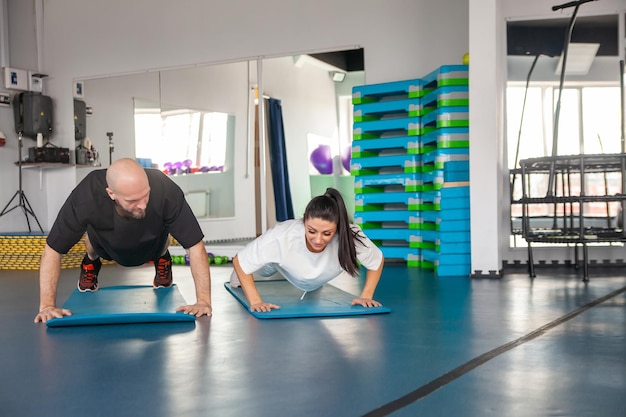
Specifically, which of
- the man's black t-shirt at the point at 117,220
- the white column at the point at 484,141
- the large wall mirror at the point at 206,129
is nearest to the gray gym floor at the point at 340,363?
the man's black t-shirt at the point at 117,220

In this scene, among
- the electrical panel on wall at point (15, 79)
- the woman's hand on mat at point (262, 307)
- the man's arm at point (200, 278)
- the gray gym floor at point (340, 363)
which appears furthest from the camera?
the electrical panel on wall at point (15, 79)

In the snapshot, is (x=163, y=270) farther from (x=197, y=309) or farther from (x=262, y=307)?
(x=262, y=307)

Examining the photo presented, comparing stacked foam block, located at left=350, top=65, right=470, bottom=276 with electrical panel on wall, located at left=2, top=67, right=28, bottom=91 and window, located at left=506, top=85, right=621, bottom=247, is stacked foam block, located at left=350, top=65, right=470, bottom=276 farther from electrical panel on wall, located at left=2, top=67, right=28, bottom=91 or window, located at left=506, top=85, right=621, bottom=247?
electrical panel on wall, located at left=2, top=67, right=28, bottom=91

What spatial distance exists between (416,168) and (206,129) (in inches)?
134

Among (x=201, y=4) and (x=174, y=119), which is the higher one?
(x=201, y=4)

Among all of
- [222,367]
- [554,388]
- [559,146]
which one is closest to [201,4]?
[559,146]

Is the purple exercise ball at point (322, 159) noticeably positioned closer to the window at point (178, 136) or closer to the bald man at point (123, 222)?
the window at point (178, 136)

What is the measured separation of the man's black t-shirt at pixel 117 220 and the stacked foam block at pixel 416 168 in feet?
9.13

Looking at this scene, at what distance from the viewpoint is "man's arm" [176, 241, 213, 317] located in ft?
11.8

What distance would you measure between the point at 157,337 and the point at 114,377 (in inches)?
28.6

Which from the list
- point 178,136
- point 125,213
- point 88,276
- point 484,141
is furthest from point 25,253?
point 484,141

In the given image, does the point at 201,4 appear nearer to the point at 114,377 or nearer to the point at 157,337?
the point at 157,337

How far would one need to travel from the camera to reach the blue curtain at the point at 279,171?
8172 mm

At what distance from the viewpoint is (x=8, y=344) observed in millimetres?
3162
